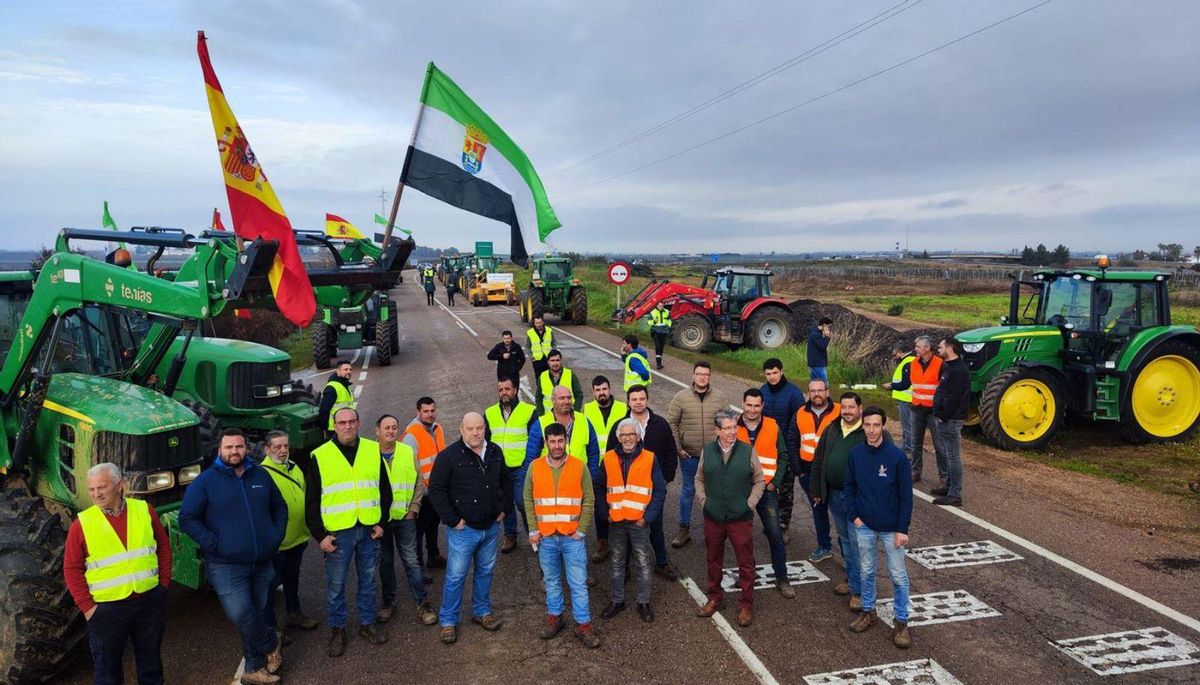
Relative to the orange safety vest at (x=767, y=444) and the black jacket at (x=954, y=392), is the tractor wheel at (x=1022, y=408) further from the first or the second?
the orange safety vest at (x=767, y=444)

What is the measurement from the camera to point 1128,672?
4383mm

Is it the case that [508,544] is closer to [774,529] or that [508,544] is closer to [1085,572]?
[774,529]

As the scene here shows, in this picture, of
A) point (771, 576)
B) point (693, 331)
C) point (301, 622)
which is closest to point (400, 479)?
point (301, 622)

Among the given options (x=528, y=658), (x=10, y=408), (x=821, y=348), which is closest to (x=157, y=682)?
(x=528, y=658)

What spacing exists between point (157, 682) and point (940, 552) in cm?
604

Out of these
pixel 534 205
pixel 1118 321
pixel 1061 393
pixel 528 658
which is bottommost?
pixel 528 658

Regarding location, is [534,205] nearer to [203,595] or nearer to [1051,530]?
[203,595]

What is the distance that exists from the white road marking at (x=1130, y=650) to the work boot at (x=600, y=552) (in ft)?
11.3

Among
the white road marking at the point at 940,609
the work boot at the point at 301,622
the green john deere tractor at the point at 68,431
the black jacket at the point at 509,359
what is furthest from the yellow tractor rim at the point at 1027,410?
the green john deere tractor at the point at 68,431

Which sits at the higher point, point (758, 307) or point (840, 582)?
point (758, 307)

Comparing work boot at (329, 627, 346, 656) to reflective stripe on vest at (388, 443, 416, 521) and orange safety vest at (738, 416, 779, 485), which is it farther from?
orange safety vest at (738, 416, 779, 485)

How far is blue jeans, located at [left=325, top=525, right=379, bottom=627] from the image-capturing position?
188 inches

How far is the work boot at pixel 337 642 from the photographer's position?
15.7 feet

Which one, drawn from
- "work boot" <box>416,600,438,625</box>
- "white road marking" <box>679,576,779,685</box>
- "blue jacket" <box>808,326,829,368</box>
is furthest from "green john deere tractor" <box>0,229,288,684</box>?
"blue jacket" <box>808,326,829,368</box>
